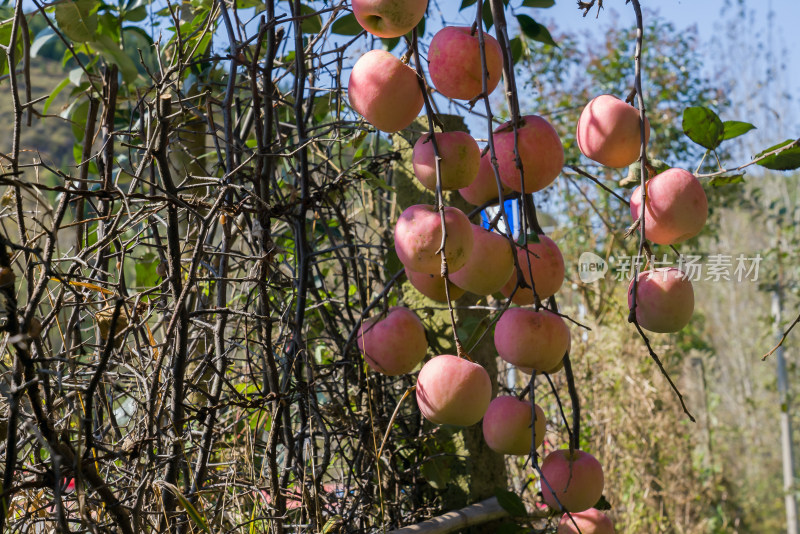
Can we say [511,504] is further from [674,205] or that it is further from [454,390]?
[674,205]

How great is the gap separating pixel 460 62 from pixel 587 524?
1.50 feet

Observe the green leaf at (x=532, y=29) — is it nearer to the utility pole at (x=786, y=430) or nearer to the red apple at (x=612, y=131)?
the red apple at (x=612, y=131)

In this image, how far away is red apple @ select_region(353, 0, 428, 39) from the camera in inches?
18.3

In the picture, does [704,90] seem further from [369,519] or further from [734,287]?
[734,287]

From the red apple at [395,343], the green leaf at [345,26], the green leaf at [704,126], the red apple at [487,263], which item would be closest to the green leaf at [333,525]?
the red apple at [395,343]

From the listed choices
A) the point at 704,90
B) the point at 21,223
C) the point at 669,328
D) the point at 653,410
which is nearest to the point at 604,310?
the point at 653,410

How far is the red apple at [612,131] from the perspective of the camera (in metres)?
0.57

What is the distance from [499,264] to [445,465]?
22.0 inches

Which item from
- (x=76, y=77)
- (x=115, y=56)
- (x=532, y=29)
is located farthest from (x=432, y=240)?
(x=76, y=77)

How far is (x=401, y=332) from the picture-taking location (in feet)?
2.10

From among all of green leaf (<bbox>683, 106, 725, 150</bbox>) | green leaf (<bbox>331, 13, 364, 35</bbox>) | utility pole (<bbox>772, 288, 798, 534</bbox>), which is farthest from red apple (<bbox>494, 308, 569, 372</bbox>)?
utility pole (<bbox>772, 288, 798, 534</bbox>)

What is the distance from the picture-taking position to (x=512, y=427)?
0.61m

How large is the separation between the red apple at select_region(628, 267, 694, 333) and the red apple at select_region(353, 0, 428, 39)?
29 cm

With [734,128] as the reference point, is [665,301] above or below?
below
